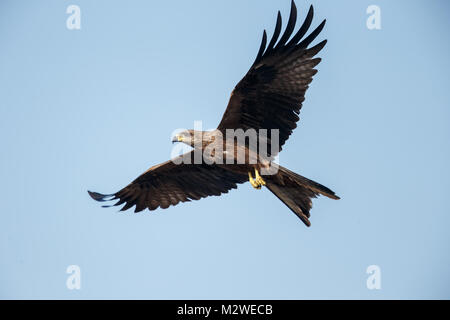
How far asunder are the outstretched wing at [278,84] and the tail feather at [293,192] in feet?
2.06

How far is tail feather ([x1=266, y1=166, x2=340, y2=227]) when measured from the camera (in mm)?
9109

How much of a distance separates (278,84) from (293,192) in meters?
1.49

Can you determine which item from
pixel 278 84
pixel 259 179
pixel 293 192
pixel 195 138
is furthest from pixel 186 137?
pixel 293 192

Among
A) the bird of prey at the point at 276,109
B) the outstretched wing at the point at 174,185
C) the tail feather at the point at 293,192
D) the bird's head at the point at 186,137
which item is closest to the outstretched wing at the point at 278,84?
the bird of prey at the point at 276,109

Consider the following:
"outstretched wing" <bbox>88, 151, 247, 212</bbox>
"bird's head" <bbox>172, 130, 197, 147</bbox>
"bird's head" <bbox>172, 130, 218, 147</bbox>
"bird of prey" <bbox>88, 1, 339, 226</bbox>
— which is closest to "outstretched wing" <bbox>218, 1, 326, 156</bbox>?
"bird of prey" <bbox>88, 1, 339, 226</bbox>

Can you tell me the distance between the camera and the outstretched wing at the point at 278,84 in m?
9.08

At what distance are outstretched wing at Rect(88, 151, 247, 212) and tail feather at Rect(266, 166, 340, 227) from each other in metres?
1.20

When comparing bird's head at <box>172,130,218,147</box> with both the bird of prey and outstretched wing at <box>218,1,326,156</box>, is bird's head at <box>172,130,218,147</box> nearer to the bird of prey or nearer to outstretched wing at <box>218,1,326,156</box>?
the bird of prey

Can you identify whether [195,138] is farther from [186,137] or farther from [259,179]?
[259,179]

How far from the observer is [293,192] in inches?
367

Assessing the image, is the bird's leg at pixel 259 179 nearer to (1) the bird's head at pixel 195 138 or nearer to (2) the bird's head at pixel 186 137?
(1) the bird's head at pixel 195 138

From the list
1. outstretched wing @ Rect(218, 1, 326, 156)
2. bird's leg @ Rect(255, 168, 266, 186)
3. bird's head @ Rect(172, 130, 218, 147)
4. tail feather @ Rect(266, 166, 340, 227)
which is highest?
outstretched wing @ Rect(218, 1, 326, 156)
